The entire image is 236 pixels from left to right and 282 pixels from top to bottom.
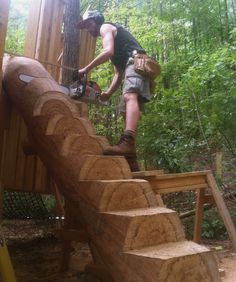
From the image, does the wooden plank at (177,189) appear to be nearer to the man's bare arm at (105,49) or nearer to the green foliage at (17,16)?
the man's bare arm at (105,49)

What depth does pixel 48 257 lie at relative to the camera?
194 inches

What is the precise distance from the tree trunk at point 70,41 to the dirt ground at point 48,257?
102 inches

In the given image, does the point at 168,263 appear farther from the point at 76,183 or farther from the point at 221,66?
the point at 221,66

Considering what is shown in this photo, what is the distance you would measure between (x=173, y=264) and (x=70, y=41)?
4677mm

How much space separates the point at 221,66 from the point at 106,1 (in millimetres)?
6548

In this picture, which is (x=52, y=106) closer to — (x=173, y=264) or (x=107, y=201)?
(x=107, y=201)

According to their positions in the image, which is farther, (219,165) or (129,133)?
(219,165)

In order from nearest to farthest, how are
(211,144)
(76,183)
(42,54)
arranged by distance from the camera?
(76,183)
(42,54)
(211,144)

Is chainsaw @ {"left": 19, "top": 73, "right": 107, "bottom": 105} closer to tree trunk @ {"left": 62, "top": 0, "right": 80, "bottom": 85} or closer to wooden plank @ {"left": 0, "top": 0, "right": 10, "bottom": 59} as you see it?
wooden plank @ {"left": 0, "top": 0, "right": 10, "bottom": 59}

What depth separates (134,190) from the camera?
7.75ft

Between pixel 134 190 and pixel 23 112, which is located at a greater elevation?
pixel 23 112

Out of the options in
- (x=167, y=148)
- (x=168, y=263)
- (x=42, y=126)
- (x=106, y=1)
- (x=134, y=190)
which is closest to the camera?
(x=168, y=263)

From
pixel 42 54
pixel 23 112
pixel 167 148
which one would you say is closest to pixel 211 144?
pixel 167 148

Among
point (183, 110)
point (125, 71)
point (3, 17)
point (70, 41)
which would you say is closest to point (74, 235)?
point (125, 71)
